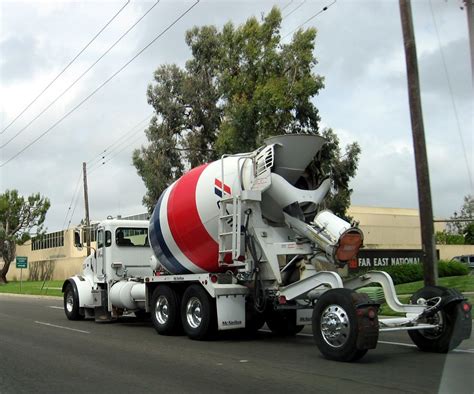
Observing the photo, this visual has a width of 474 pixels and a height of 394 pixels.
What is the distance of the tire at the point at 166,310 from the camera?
12.7 meters

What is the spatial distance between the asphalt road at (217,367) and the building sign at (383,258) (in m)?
18.7

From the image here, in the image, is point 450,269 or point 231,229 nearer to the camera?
point 231,229

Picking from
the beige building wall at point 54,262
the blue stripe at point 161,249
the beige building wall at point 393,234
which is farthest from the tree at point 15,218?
the blue stripe at point 161,249

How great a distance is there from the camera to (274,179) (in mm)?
11398

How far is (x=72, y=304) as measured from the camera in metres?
17.2

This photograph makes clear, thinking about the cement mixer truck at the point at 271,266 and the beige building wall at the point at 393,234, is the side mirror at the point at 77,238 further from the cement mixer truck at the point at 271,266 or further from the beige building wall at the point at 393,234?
the beige building wall at the point at 393,234

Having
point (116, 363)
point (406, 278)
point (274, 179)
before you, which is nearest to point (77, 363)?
point (116, 363)

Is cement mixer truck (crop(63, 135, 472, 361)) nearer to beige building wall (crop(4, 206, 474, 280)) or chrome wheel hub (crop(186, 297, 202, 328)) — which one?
chrome wheel hub (crop(186, 297, 202, 328))

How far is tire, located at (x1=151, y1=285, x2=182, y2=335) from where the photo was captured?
41.7ft

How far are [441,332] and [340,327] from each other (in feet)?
6.59

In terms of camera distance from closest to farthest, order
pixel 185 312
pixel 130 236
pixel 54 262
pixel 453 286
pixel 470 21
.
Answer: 1. pixel 470 21
2. pixel 185 312
3. pixel 130 236
4. pixel 453 286
5. pixel 54 262

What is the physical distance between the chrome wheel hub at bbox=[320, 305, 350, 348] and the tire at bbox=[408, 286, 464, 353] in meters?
1.82

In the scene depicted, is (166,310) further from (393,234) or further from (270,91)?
(393,234)

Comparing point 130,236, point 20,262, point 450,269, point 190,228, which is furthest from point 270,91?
point 20,262
